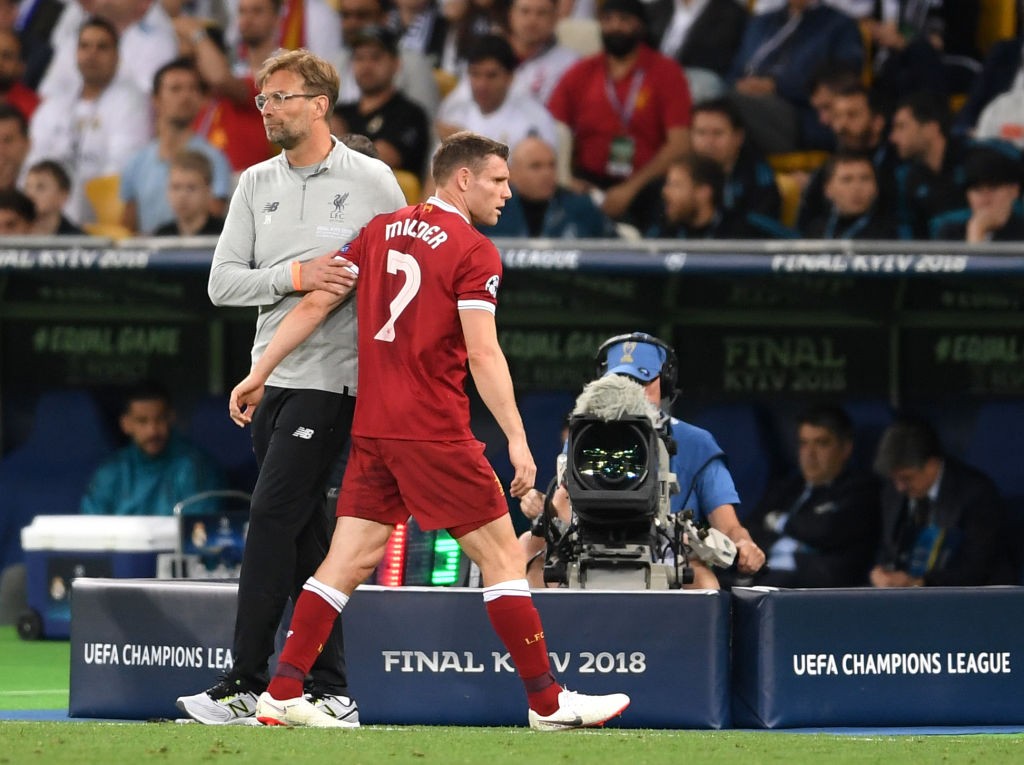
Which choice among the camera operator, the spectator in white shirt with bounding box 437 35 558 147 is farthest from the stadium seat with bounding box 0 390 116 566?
the camera operator

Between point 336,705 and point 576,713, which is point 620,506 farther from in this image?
point 336,705

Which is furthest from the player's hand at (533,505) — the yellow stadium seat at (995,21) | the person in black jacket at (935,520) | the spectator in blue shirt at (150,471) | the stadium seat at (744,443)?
the yellow stadium seat at (995,21)

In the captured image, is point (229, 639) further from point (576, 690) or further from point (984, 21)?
point (984, 21)

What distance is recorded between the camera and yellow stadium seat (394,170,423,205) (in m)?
10.1

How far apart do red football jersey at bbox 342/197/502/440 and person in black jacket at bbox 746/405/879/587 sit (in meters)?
4.38

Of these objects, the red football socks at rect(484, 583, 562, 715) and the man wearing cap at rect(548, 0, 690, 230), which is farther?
the man wearing cap at rect(548, 0, 690, 230)

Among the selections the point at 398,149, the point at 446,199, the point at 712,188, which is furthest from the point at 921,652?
the point at 398,149

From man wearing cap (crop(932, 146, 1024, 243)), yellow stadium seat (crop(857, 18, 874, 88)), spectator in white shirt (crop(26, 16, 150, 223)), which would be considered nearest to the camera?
man wearing cap (crop(932, 146, 1024, 243))

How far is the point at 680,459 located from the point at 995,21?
19.0ft

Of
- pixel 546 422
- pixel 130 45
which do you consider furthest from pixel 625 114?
pixel 130 45

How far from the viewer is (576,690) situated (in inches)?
232

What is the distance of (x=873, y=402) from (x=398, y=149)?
3.09 metres

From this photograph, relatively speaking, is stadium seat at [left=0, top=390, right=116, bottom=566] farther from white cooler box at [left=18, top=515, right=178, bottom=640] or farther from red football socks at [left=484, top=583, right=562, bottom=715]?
red football socks at [left=484, top=583, right=562, bottom=715]

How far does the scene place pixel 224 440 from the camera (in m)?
11.2
